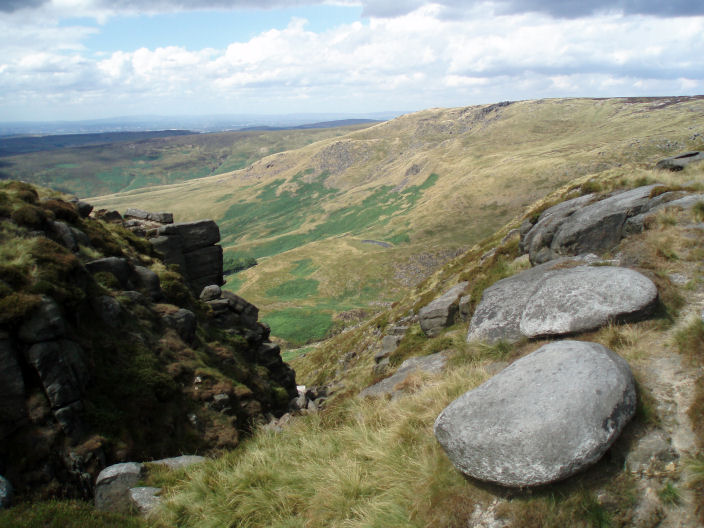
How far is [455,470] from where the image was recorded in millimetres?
7441

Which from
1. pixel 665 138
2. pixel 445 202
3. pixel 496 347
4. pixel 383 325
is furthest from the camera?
pixel 445 202

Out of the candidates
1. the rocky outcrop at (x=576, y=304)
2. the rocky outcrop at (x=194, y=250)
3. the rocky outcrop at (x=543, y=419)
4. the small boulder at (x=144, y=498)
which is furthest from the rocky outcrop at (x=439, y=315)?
the rocky outcrop at (x=194, y=250)

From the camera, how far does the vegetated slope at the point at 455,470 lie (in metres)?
6.18

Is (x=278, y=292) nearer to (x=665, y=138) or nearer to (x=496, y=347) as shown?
(x=496, y=347)

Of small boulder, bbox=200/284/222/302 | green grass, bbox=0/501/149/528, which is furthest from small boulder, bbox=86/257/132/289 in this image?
green grass, bbox=0/501/149/528

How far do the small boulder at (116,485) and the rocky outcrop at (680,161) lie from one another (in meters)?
34.5

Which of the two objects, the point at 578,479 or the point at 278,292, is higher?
the point at 578,479

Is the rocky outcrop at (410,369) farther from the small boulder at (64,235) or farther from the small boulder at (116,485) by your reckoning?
the small boulder at (64,235)

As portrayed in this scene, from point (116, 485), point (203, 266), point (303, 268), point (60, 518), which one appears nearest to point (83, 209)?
point (203, 266)

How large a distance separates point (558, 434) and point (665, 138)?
7463 inches

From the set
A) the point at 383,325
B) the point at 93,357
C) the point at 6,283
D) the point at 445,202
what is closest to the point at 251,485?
the point at 93,357

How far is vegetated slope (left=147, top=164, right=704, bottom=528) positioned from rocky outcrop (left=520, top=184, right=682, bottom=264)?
466 cm

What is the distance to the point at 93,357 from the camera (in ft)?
49.9

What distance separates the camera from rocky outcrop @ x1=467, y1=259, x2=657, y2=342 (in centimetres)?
1034
